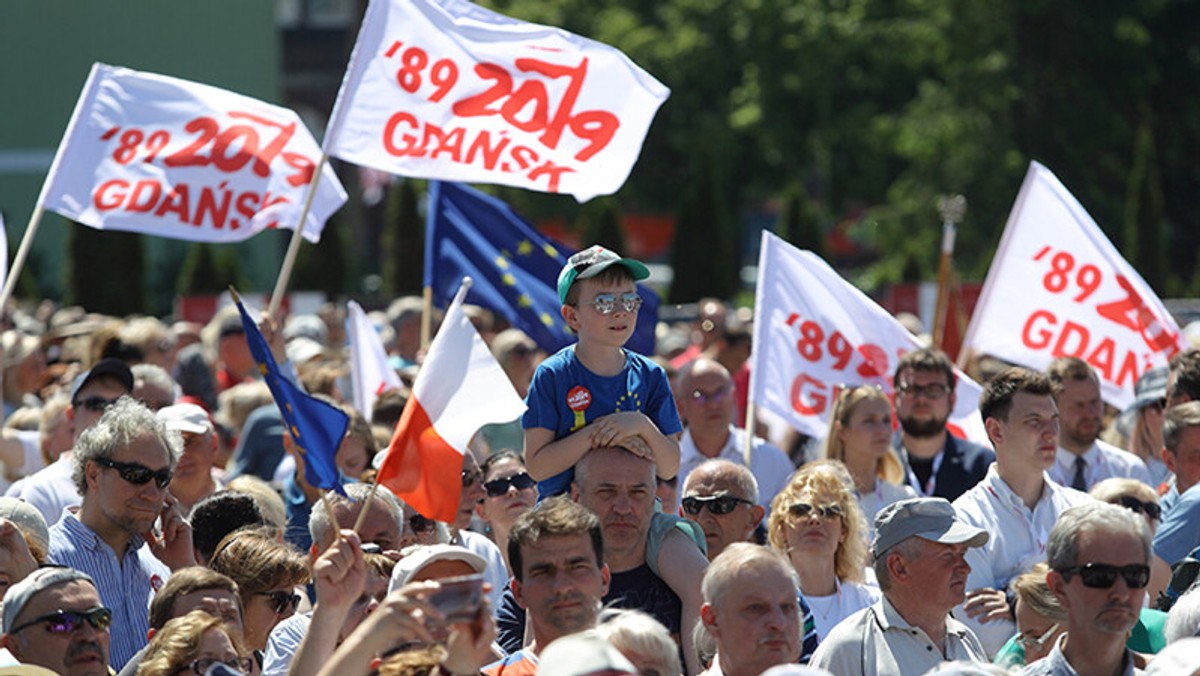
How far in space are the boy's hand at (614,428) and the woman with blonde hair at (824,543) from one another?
1167 millimetres

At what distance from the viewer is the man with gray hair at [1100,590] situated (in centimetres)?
555

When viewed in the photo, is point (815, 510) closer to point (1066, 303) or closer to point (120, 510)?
point (120, 510)

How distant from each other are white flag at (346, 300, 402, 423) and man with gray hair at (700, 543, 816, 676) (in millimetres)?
5748

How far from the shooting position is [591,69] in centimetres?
909

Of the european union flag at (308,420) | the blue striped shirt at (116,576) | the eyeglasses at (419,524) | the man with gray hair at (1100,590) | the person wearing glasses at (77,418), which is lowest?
the person wearing glasses at (77,418)

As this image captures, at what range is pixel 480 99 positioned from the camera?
906 cm

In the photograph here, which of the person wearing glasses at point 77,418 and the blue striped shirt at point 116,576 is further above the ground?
the blue striped shirt at point 116,576

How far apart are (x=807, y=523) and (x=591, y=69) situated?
2653 mm

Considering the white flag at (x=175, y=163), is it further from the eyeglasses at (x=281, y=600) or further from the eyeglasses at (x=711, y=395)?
the eyeglasses at (x=281, y=600)

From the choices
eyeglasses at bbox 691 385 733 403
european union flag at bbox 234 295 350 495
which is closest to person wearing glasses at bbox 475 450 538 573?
european union flag at bbox 234 295 350 495

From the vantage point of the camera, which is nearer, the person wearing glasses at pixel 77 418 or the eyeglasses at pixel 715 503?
the eyeglasses at pixel 715 503

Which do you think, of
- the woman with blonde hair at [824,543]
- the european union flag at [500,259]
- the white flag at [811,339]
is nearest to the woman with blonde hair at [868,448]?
the white flag at [811,339]

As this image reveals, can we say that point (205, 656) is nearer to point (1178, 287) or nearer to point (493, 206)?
point (493, 206)

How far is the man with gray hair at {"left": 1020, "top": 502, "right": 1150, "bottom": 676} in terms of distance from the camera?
5.55 meters
